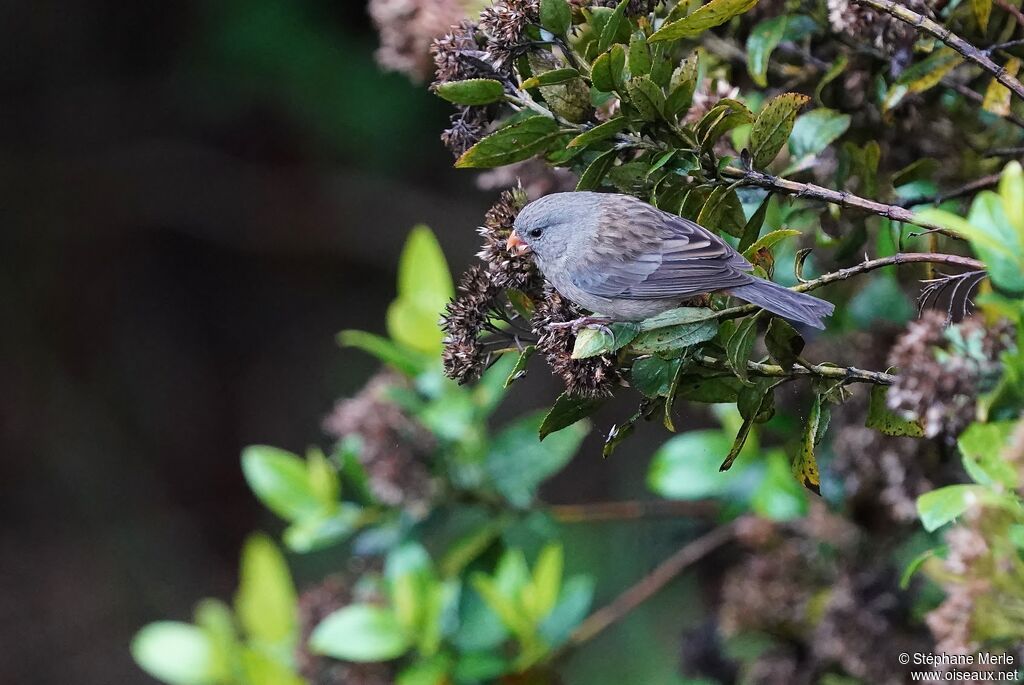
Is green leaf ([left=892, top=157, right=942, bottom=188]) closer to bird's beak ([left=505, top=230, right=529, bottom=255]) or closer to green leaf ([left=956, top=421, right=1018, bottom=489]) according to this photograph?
green leaf ([left=956, top=421, right=1018, bottom=489])

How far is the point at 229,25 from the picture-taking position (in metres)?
6.53

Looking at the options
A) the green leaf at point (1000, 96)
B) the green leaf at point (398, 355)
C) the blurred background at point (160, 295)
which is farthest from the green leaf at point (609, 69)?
the blurred background at point (160, 295)

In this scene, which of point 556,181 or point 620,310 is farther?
point 556,181

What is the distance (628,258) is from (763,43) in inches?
25.7

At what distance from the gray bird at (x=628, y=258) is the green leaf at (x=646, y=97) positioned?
29 centimetres

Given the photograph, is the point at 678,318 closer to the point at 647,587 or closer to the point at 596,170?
the point at 596,170

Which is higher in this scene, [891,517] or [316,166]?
[316,166]

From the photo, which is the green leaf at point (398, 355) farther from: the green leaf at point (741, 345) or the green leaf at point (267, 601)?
the green leaf at point (741, 345)

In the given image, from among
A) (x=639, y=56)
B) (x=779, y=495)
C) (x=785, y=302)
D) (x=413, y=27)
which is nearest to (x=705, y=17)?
(x=639, y=56)

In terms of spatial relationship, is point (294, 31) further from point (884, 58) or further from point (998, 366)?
point (998, 366)

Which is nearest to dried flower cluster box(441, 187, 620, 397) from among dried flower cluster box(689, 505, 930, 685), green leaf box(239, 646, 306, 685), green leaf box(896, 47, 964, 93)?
green leaf box(896, 47, 964, 93)

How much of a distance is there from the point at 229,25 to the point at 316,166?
4.23 ft

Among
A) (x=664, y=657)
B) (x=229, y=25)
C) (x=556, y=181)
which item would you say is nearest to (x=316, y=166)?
(x=229, y=25)

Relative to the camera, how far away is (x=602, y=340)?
83.9 inches
